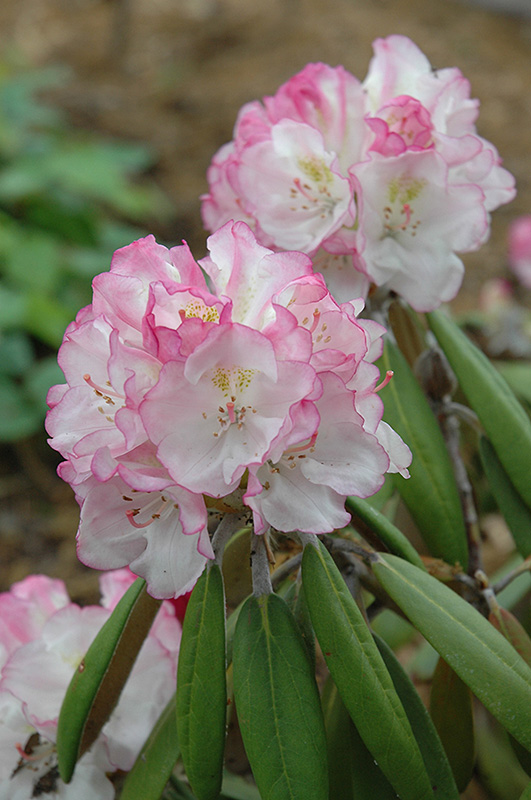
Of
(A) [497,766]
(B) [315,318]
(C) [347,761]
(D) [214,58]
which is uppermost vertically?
(B) [315,318]

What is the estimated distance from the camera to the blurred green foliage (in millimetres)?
1983

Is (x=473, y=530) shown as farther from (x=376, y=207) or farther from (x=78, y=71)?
(x=78, y=71)

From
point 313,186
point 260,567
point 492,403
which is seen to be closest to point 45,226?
point 313,186

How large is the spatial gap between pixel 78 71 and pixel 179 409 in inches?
147

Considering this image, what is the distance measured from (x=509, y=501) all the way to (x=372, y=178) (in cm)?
35

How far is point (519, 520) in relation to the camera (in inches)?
31.3

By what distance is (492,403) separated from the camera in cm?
81

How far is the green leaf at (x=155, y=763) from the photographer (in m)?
0.66

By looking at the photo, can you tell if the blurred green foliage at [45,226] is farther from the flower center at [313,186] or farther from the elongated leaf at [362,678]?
the elongated leaf at [362,678]

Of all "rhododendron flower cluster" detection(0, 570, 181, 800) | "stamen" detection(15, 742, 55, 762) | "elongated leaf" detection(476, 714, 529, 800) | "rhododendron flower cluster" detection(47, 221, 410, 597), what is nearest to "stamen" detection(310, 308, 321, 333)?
"rhododendron flower cluster" detection(47, 221, 410, 597)

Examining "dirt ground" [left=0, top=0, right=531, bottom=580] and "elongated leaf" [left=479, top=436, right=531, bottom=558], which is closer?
"elongated leaf" [left=479, top=436, right=531, bottom=558]

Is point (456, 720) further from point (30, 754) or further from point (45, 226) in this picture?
point (45, 226)

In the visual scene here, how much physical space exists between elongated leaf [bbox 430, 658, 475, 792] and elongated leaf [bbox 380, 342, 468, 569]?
0.11 meters

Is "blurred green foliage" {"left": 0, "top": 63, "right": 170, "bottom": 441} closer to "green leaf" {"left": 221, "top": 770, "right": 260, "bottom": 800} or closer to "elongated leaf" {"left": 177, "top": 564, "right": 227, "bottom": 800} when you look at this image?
"green leaf" {"left": 221, "top": 770, "right": 260, "bottom": 800}
